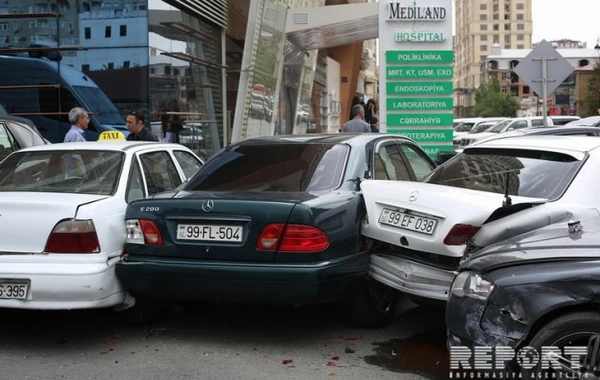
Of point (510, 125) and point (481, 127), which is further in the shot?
point (481, 127)

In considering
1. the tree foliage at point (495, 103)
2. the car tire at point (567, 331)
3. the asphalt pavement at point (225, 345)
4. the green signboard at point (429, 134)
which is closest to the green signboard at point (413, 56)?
the green signboard at point (429, 134)

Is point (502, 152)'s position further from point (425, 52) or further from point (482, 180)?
point (425, 52)

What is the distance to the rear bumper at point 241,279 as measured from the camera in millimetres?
5004

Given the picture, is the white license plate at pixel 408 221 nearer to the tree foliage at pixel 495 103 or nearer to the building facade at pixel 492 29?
the tree foliage at pixel 495 103

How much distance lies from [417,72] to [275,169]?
391 inches

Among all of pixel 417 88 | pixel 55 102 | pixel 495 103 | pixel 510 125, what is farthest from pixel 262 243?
pixel 495 103

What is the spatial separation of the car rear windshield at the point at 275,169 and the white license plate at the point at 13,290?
1480 millimetres

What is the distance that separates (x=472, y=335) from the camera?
12.6 feet

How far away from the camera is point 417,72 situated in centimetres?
1530

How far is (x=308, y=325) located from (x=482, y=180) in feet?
5.84

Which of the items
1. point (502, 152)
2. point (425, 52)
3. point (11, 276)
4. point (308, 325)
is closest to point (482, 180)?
point (502, 152)

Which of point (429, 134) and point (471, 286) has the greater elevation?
point (429, 134)

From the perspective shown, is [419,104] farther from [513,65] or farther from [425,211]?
[513,65]

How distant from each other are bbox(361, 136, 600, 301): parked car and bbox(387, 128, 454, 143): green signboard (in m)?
9.48
